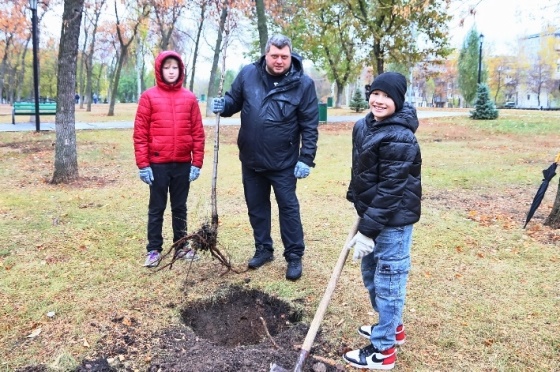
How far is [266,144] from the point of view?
405 centimetres

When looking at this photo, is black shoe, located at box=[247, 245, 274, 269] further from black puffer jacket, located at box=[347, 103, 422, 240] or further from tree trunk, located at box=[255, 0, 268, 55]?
tree trunk, located at box=[255, 0, 268, 55]

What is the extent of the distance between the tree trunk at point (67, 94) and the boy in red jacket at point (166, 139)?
14.0ft

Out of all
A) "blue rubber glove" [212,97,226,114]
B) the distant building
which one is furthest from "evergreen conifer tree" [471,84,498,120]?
the distant building

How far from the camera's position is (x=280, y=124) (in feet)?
13.2

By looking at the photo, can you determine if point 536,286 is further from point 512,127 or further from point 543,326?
point 512,127

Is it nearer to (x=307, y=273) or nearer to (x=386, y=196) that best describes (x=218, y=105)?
(x=307, y=273)

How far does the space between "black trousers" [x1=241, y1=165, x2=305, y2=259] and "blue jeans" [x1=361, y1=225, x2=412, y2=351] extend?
1.35 m

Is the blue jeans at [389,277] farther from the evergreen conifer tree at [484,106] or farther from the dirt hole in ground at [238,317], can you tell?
the evergreen conifer tree at [484,106]

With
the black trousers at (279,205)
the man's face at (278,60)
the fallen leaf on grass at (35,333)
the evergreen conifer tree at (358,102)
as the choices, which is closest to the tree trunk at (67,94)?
the black trousers at (279,205)

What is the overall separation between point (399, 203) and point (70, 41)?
A: 685cm

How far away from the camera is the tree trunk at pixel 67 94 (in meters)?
7.65

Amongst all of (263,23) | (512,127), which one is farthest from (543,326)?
(512,127)

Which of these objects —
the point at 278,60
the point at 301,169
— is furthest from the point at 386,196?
the point at 278,60

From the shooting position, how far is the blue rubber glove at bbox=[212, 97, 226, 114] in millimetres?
4098
